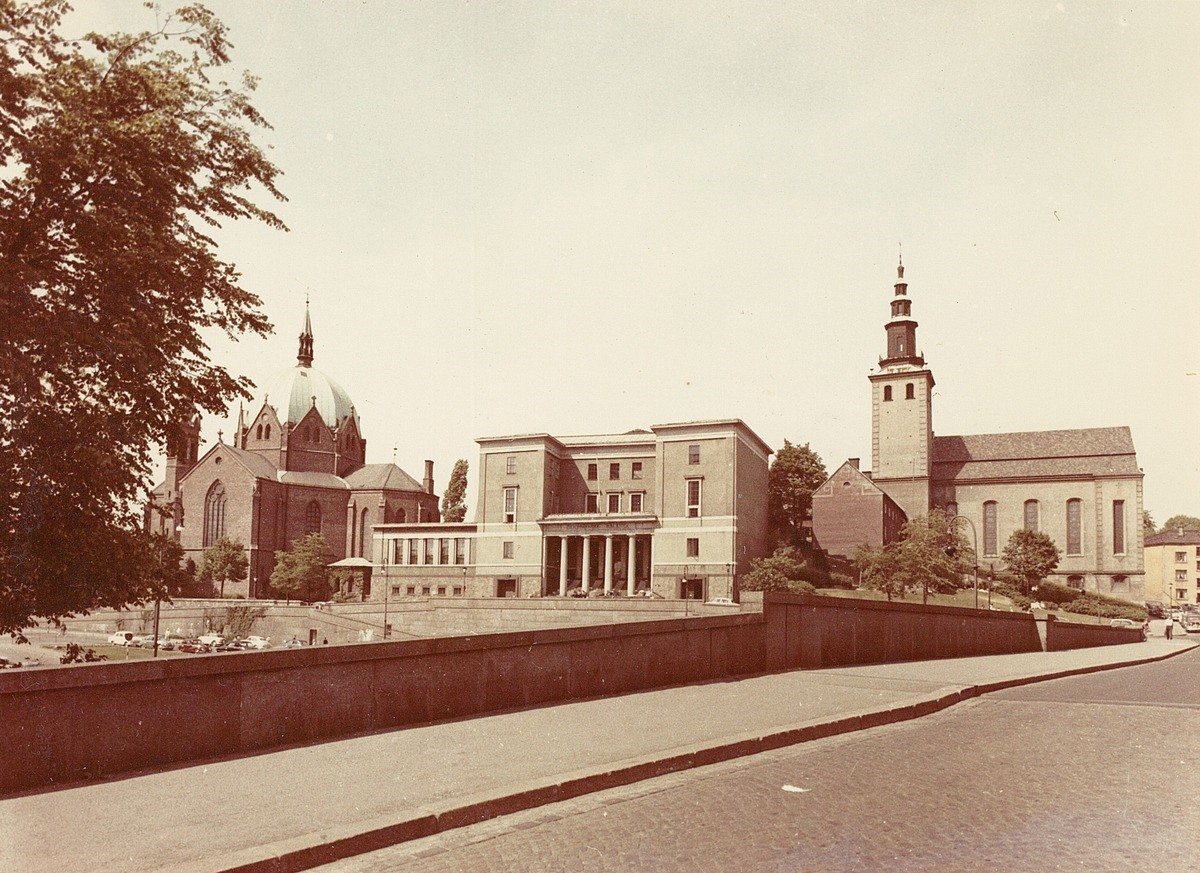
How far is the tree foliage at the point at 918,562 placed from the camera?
5922 cm

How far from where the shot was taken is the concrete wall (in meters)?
7.00

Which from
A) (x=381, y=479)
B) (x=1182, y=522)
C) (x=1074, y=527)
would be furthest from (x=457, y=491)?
(x=1182, y=522)

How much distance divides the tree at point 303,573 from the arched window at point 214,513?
642cm

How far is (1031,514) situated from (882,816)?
300ft

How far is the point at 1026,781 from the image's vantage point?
25.9 ft

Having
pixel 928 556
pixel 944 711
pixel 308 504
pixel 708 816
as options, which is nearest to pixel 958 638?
pixel 944 711

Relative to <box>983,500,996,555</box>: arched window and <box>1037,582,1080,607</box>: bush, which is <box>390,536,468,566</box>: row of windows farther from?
<box>983,500,996,555</box>: arched window

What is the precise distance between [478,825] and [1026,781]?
16.2 ft

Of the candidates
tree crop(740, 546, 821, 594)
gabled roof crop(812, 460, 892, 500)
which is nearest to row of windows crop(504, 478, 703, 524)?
tree crop(740, 546, 821, 594)

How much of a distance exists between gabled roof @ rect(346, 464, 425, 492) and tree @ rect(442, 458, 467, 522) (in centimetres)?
875

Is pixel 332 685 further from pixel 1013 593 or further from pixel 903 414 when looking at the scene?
pixel 903 414

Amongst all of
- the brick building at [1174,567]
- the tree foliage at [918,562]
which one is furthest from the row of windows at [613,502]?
the brick building at [1174,567]

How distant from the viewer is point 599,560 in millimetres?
71312

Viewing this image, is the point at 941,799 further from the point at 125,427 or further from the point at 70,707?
the point at 125,427
